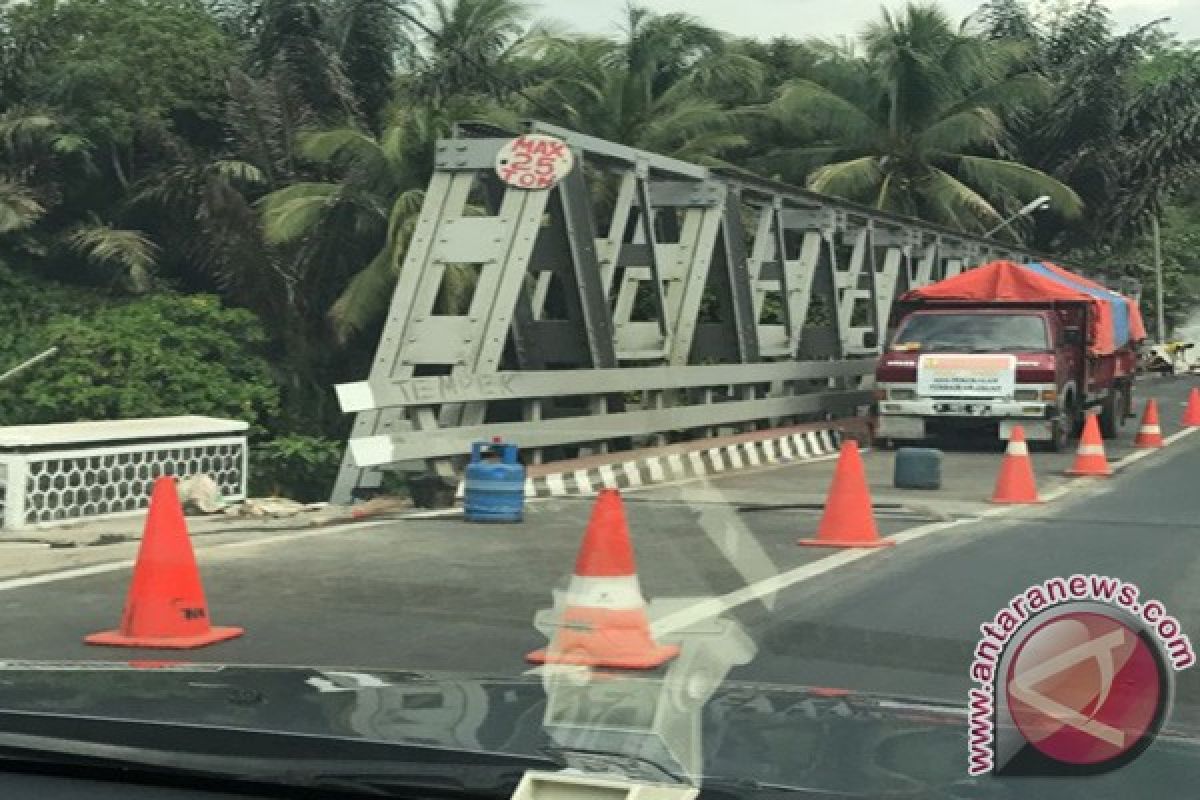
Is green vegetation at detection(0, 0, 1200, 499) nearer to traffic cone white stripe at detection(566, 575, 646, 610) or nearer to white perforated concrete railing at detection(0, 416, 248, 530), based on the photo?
white perforated concrete railing at detection(0, 416, 248, 530)

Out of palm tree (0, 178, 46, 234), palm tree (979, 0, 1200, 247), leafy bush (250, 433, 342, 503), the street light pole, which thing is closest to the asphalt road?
leafy bush (250, 433, 342, 503)

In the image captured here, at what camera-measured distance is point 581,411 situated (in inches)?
672

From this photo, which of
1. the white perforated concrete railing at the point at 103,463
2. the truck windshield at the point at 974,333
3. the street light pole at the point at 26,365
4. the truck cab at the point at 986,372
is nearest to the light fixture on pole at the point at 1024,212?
the truck cab at the point at 986,372

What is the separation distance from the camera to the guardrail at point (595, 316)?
13680 mm

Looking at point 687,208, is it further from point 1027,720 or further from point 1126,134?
point 1126,134

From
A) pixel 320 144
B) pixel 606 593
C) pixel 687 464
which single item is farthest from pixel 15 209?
pixel 606 593

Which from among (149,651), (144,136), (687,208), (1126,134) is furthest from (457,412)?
(1126,134)

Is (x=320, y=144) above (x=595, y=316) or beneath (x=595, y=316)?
above

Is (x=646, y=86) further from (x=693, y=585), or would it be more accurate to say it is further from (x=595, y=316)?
(x=693, y=585)

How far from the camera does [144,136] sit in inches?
1160

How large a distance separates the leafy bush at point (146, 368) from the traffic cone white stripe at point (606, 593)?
1746 centimetres

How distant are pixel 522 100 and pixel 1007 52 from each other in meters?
13.5

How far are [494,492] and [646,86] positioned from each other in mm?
23544

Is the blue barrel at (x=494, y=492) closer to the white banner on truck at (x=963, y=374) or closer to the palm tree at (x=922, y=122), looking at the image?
the white banner on truck at (x=963, y=374)
